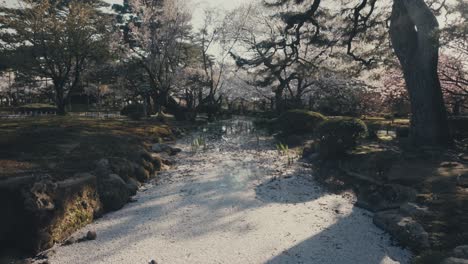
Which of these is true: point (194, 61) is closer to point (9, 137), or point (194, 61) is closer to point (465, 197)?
point (9, 137)

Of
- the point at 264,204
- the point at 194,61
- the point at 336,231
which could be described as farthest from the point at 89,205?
the point at 194,61

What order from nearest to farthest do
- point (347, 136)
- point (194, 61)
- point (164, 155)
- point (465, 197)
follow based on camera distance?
point (465, 197) < point (347, 136) < point (164, 155) < point (194, 61)

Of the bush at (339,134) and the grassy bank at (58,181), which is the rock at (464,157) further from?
the grassy bank at (58,181)

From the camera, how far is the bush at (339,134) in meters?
9.62

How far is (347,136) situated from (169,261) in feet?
24.7

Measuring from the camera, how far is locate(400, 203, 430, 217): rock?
495 centimetres

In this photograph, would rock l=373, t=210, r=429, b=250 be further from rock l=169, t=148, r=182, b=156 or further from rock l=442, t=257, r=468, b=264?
rock l=169, t=148, r=182, b=156

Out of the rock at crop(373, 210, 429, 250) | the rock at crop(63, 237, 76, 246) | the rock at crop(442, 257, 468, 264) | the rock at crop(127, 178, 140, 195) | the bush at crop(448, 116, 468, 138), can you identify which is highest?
the bush at crop(448, 116, 468, 138)

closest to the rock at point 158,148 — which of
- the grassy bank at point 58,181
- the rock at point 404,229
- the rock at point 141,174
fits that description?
the grassy bank at point 58,181

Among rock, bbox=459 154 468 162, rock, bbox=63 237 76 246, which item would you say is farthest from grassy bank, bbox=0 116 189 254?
rock, bbox=459 154 468 162

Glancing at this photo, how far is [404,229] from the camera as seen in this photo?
15.1 ft

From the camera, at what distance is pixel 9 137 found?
8.73 metres

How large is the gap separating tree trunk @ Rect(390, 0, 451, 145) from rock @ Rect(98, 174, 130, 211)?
9645 mm

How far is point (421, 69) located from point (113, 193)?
1012 centimetres
